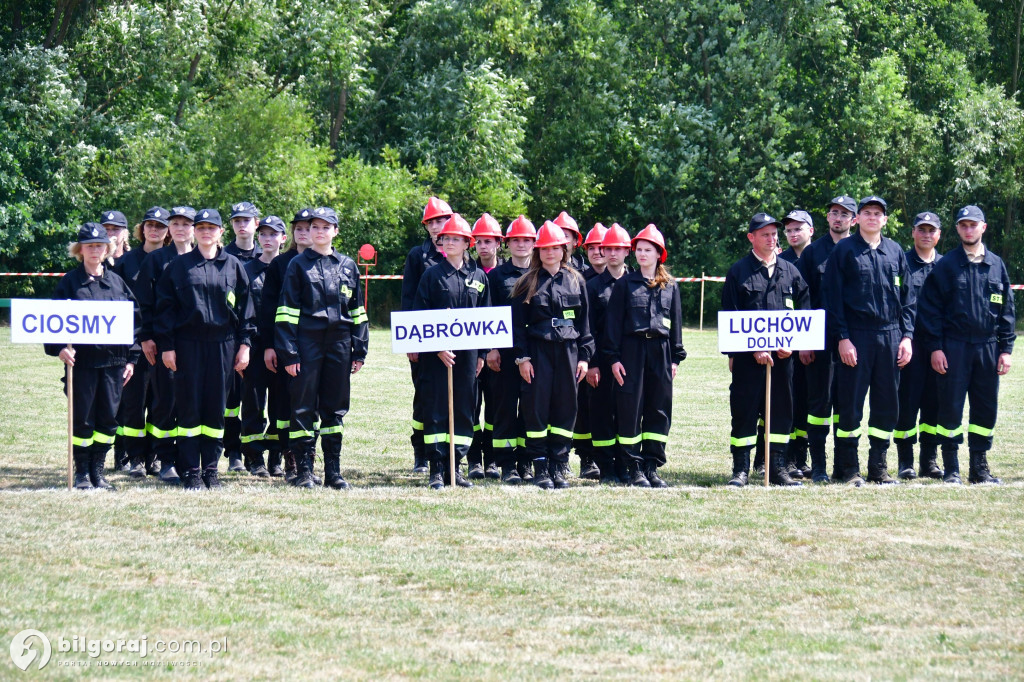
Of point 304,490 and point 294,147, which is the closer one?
point 304,490

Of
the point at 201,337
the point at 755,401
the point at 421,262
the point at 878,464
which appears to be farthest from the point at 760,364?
the point at 201,337

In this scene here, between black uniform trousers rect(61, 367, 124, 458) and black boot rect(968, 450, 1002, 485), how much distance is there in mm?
7032

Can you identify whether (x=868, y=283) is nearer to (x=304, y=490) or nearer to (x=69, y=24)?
(x=304, y=490)

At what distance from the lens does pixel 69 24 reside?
36000mm

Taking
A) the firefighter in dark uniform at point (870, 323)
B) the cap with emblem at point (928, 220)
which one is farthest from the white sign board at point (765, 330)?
the cap with emblem at point (928, 220)

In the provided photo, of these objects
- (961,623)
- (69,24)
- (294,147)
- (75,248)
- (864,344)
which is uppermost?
(69,24)

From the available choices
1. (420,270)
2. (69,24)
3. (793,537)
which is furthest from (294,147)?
(793,537)

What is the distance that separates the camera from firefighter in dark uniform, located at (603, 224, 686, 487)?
34.1ft

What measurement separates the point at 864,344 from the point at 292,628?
600cm

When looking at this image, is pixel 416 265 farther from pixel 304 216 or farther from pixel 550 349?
pixel 550 349

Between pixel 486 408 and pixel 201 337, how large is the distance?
268 centimetres

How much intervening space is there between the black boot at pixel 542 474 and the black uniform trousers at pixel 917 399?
10.2ft

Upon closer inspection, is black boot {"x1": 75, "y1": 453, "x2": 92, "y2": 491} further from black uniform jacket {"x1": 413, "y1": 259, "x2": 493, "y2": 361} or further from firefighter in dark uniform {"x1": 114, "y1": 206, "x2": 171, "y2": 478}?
black uniform jacket {"x1": 413, "y1": 259, "x2": 493, "y2": 361}

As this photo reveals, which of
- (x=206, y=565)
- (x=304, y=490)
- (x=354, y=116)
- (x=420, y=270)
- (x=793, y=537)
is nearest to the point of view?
(x=206, y=565)
